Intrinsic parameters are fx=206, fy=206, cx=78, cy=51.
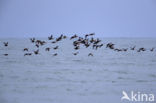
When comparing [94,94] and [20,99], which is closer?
[20,99]

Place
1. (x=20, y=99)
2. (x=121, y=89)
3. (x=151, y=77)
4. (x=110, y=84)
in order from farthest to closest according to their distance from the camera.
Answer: (x=151, y=77)
(x=110, y=84)
(x=121, y=89)
(x=20, y=99)

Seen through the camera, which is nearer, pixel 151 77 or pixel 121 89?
pixel 121 89

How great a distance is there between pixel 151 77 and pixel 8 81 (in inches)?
284

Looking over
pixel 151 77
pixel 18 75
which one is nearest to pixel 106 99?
pixel 151 77

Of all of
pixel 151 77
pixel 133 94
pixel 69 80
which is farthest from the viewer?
pixel 151 77

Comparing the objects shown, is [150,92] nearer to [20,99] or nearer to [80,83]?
[80,83]

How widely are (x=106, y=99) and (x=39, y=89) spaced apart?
9.34ft

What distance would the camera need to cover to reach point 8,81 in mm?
9852

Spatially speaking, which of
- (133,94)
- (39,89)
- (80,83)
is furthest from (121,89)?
(39,89)

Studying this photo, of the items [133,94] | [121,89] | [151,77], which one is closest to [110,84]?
[121,89]

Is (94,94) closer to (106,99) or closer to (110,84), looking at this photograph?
(106,99)

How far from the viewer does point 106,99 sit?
739 centimetres

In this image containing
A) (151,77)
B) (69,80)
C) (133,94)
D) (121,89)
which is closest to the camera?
(133,94)

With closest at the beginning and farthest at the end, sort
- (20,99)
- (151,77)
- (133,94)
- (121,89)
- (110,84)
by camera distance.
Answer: (20,99)
(133,94)
(121,89)
(110,84)
(151,77)
